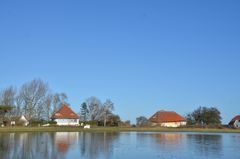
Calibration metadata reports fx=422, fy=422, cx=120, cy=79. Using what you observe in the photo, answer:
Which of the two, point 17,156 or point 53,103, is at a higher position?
point 53,103

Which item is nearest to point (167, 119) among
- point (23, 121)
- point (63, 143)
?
point (23, 121)

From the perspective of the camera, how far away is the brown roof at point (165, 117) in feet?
388

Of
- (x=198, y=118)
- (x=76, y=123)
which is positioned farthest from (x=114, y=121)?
(x=198, y=118)

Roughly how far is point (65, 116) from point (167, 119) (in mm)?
34037

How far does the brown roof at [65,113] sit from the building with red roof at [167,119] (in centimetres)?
2543

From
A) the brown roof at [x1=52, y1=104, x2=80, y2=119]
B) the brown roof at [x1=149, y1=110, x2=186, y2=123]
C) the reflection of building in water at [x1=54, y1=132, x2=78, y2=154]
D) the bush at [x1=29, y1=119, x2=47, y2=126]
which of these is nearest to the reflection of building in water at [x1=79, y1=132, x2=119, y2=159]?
the reflection of building in water at [x1=54, y1=132, x2=78, y2=154]

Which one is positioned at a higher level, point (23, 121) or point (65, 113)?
point (65, 113)

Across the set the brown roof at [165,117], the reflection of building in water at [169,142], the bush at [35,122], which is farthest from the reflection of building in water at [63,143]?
the brown roof at [165,117]

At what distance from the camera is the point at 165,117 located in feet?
393

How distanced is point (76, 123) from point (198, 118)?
40.9m

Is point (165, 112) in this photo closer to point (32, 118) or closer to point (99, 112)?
point (99, 112)

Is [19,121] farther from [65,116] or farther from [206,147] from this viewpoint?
[206,147]

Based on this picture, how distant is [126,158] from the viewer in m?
25.3

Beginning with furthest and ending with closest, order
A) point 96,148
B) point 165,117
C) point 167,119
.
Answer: point 165,117 < point 167,119 < point 96,148
